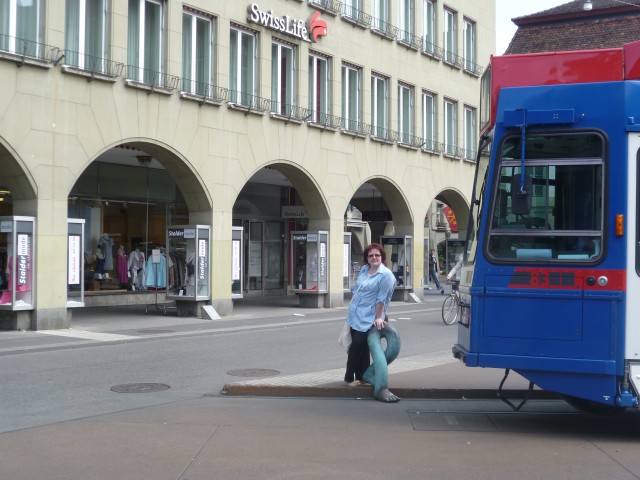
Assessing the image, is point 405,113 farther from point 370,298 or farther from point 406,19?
point 370,298

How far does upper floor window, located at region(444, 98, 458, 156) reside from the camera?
3344 cm

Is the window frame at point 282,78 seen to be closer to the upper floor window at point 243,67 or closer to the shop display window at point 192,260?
the upper floor window at point 243,67

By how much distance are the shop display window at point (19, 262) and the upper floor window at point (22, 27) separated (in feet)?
11.5

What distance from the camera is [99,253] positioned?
25.3m

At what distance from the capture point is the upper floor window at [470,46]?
34.3 meters

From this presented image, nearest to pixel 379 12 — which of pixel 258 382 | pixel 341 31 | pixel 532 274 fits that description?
pixel 341 31

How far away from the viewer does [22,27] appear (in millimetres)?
17641

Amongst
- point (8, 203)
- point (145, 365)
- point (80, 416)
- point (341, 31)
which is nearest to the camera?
point (80, 416)

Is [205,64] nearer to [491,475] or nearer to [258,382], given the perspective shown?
[258,382]

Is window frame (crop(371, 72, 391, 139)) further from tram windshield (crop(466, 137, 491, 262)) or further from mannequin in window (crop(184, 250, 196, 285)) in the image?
tram windshield (crop(466, 137, 491, 262))

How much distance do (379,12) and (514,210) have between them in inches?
904

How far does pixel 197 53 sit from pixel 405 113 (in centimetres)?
1069

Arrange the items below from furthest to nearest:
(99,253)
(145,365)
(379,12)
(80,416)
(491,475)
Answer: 1. (379,12)
2. (99,253)
3. (145,365)
4. (80,416)
5. (491,475)

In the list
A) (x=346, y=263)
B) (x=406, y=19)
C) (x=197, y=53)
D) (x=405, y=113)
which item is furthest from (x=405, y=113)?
(x=197, y=53)
